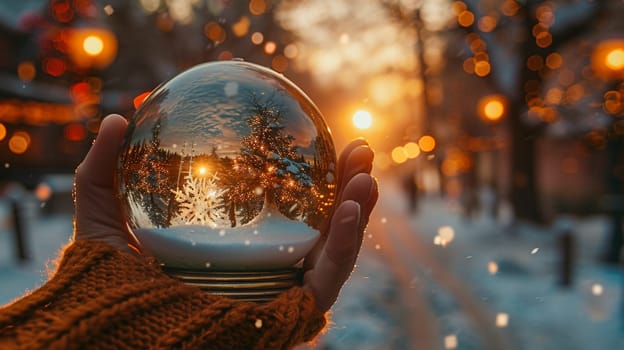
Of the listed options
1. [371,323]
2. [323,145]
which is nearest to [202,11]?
[371,323]

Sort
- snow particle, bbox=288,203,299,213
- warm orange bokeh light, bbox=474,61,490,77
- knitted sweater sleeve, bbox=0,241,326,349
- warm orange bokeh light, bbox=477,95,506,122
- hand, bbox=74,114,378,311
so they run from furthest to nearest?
warm orange bokeh light, bbox=477,95,506,122 < warm orange bokeh light, bbox=474,61,490,77 < hand, bbox=74,114,378,311 < snow particle, bbox=288,203,299,213 < knitted sweater sleeve, bbox=0,241,326,349

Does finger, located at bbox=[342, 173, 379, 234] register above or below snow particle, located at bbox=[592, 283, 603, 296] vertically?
above

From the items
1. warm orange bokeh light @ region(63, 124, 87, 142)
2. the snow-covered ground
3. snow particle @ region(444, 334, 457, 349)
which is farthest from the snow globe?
warm orange bokeh light @ region(63, 124, 87, 142)

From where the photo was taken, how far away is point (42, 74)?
2816cm

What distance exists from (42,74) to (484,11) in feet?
72.2

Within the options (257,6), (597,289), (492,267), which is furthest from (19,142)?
(597,289)

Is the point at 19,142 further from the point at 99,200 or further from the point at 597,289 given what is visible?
the point at 99,200

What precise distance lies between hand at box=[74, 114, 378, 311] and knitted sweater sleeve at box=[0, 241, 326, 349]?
0.37 ft

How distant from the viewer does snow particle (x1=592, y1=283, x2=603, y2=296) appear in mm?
8840

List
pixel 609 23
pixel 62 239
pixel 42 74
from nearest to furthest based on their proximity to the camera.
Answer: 1. pixel 62 239
2. pixel 609 23
3. pixel 42 74

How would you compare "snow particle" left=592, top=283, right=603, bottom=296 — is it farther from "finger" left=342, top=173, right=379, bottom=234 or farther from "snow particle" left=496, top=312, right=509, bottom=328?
"finger" left=342, top=173, right=379, bottom=234

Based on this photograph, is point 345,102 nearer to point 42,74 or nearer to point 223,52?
point 42,74

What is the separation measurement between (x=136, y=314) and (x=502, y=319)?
6378 mm

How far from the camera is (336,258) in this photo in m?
1.84
